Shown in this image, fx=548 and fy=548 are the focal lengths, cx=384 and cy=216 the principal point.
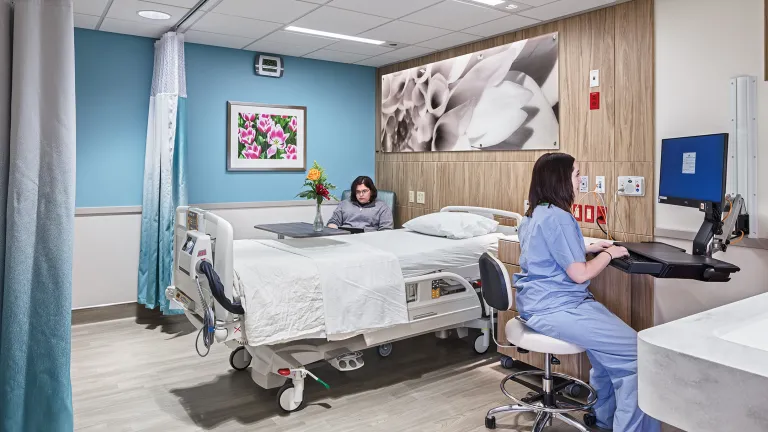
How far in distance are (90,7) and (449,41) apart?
8.67 ft

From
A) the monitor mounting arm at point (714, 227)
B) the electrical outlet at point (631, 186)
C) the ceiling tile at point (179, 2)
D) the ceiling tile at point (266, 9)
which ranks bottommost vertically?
the monitor mounting arm at point (714, 227)

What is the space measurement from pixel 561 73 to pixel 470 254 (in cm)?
144

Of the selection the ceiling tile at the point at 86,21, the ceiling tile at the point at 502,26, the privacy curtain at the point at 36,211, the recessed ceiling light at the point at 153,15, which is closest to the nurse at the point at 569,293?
the ceiling tile at the point at 502,26

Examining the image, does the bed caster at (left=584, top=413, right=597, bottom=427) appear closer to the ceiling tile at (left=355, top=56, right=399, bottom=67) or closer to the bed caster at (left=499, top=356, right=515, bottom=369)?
the bed caster at (left=499, top=356, right=515, bottom=369)

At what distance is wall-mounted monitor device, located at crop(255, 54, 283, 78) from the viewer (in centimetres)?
496

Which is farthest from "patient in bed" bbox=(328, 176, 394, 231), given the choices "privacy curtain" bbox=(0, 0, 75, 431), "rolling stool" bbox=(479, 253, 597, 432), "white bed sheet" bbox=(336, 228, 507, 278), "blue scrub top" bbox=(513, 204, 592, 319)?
"privacy curtain" bbox=(0, 0, 75, 431)

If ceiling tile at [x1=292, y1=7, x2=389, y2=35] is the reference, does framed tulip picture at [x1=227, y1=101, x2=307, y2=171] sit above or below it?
below

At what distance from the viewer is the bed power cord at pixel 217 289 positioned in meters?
2.54

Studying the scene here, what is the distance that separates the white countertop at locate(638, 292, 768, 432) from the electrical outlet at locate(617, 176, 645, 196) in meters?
2.25

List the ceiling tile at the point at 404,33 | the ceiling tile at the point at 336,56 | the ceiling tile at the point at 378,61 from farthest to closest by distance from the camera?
the ceiling tile at the point at 378,61
the ceiling tile at the point at 336,56
the ceiling tile at the point at 404,33

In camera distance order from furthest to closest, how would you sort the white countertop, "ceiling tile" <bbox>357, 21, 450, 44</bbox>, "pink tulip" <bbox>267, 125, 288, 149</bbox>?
"pink tulip" <bbox>267, 125, 288, 149</bbox> → "ceiling tile" <bbox>357, 21, 450, 44</bbox> → the white countertop

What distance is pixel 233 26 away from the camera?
4.14 metres

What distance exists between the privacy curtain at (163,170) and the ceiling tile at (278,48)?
0.67 m

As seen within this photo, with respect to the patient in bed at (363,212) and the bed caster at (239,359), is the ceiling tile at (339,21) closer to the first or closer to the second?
the patient in bed at (363,212)
